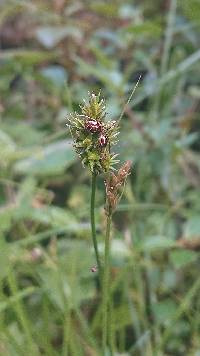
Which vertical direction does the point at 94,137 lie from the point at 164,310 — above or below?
above

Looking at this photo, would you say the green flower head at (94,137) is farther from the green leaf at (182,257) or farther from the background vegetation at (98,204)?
the green leaf at (182,257)

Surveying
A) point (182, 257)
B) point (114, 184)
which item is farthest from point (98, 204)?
point (114, 184)

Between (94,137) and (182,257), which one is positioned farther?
(182,257)

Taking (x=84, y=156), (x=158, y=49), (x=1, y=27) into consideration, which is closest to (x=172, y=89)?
(x=158, y=49)

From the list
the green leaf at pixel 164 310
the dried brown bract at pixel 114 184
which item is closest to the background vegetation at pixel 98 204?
the green leaf at pixel 164 310

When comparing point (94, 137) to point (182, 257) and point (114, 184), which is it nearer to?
point (114, 184)

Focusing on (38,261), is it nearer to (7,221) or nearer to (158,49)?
(7,221)

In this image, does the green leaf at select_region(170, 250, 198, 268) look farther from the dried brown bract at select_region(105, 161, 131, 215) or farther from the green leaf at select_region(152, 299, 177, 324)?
the dried brown bract at select_region(105, 161, 131, 215)
